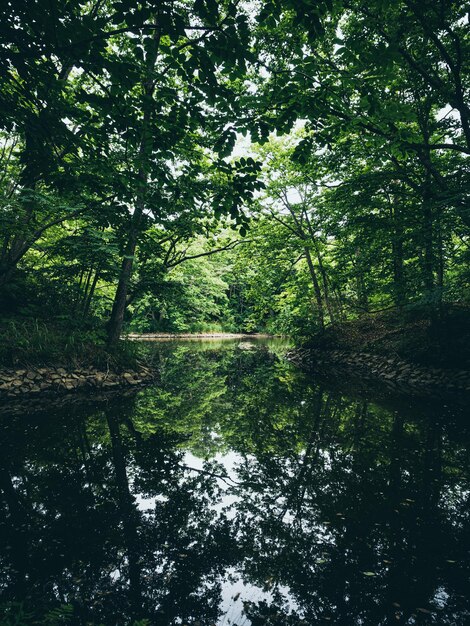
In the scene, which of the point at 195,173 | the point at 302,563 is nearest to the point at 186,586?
the point at 302,563

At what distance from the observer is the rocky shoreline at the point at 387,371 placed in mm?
9469

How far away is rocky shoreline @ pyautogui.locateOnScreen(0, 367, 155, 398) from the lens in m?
7.48

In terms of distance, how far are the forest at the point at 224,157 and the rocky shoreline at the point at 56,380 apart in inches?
18.3

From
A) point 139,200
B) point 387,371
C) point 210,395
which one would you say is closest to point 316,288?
point 387,371

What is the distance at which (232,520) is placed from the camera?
11.2 feet

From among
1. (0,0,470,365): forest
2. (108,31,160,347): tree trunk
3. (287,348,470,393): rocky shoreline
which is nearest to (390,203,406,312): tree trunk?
(0,0,470,365): forest

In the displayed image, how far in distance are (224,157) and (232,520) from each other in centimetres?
388

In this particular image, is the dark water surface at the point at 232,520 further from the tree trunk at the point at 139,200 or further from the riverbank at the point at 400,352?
the riverbank at the point at 400,352

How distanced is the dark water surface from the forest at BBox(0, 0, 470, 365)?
3085mm

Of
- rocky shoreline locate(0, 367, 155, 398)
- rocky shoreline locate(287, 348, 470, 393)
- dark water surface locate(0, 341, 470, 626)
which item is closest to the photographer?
dark water surface locate(0, 341, 470, 626)

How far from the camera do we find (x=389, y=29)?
6.41m

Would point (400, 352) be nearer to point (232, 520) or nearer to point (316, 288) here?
point (316, 288)

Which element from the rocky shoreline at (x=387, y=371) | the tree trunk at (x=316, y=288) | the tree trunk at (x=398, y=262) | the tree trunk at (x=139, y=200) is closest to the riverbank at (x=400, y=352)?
the rocky shoreline at (x=387, y=371)

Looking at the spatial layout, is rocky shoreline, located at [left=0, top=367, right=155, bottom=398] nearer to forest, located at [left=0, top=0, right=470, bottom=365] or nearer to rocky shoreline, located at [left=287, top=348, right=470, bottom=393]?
forest, located at [left=0, top=0, right=470, bottom=365]
